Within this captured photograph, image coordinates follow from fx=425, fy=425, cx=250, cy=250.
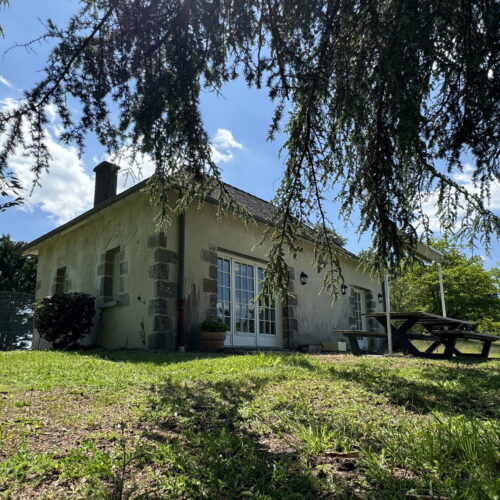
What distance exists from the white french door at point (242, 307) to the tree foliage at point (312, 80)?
15.2ft

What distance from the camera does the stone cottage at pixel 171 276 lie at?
8117mm

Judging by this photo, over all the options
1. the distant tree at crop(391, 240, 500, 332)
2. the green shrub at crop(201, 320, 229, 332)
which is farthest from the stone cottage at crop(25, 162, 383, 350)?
the distant tree at crop(391, 240, 500, 332)

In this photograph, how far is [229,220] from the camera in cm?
966

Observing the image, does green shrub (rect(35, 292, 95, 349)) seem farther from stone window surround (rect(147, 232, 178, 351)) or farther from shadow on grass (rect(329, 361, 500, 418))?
shadow on grass (rect(329, 361, 500, 418))

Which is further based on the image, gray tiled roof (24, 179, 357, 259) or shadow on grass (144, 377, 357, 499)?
gray tiled roof (24, 179, 357, 259)

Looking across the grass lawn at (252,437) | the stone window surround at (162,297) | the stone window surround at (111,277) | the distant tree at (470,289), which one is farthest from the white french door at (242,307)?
the distant tree at (470,289)

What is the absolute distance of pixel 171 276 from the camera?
817cm

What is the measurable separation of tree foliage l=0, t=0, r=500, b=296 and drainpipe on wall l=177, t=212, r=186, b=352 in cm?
344

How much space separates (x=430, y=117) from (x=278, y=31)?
5.89 ft

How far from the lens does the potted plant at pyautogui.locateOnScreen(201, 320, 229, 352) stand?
26.3 ft

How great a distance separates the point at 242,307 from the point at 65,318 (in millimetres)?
3749

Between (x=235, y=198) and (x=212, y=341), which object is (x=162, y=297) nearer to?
(x=212, y=341)

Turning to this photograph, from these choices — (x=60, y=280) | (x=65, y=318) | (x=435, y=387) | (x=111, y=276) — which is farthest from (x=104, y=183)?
(x=435, y=387)

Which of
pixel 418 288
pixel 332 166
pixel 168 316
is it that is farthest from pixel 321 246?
pixel 418 288
